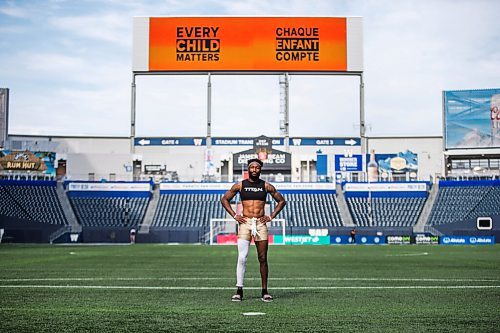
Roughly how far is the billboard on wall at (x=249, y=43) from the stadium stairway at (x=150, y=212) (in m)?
12.9

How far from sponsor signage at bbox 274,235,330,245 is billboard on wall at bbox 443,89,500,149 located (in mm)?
19008

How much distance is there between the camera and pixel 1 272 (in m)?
15.3

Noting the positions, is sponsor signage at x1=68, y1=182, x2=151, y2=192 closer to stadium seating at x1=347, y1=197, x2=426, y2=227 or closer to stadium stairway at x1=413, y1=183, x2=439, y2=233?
stadium seating at x1=347, y1=197, x2=426, y2=227

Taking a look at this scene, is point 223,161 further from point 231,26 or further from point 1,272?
point 1,272

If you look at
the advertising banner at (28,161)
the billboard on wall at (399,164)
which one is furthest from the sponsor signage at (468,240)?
the advertising banner at (28,161)

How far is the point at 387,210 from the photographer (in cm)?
6062

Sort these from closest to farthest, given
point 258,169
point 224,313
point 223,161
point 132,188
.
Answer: point 224,313 < point 258,169 < point 132,188 < point 223,161

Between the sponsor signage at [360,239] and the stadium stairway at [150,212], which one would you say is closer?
the sponsor signage at [360,239]

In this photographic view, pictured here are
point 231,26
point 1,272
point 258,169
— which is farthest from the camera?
point 231,26

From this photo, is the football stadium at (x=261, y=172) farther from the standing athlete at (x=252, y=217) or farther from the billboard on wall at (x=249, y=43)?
the standing athlete at (x=252, y=217)

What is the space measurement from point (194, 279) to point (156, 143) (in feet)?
178

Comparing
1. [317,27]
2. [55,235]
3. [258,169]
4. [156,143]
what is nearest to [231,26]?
[317,27]

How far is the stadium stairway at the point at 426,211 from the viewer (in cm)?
5619

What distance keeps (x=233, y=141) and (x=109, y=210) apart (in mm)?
14559
